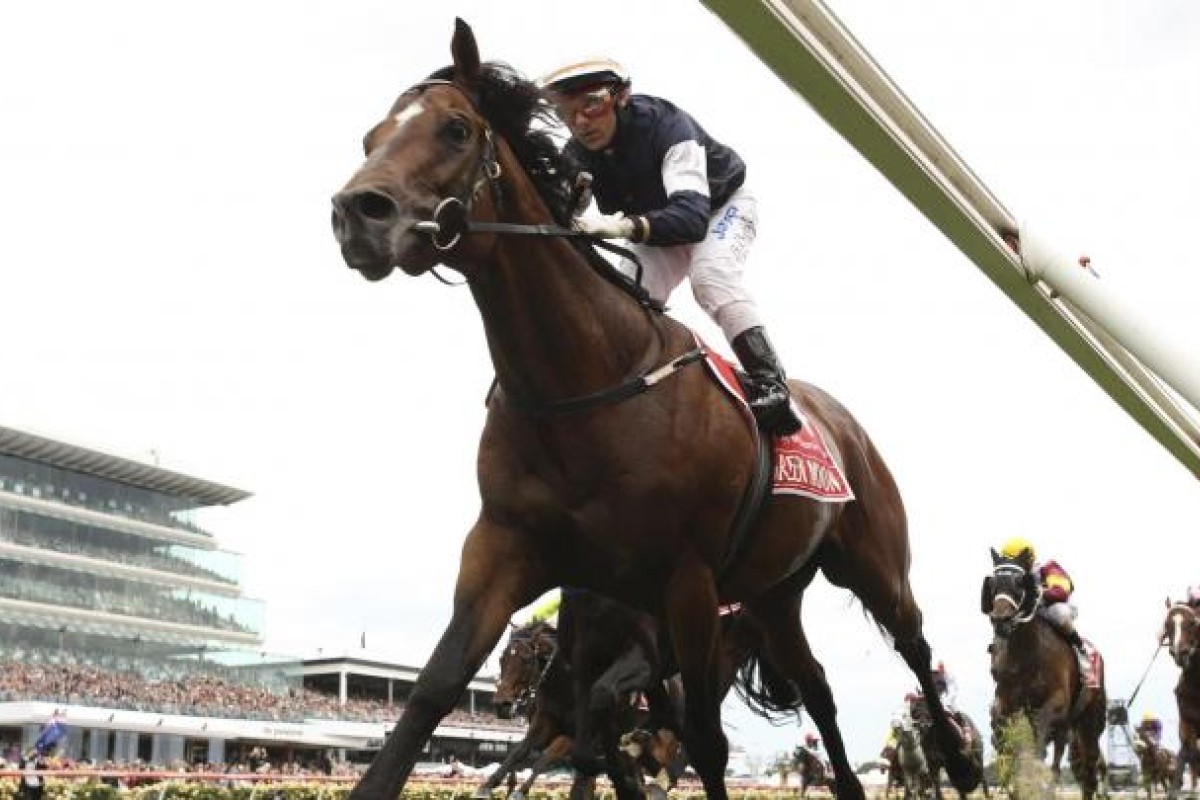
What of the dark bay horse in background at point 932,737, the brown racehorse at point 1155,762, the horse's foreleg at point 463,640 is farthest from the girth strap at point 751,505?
the brown racehorse at point 1155,762

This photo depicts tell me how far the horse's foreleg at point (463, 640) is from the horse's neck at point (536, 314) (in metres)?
0.50

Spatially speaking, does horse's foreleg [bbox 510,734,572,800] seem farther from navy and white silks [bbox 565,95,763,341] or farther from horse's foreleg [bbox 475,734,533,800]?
navy and white silks [bbox 565,95,763,341]

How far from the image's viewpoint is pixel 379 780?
3.67 m

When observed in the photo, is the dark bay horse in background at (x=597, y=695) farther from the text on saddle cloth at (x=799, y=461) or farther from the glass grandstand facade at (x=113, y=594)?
the glass grandstand facade at (x=113, y=594)

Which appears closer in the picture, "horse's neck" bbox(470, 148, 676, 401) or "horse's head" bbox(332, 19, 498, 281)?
"horse's head" bbox(332, 19, 498, 281)

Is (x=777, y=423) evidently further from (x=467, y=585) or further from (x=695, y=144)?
(x=467, y=585)

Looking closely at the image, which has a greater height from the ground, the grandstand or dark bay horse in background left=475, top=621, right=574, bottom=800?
the grandstand

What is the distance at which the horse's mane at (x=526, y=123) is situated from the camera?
4.39 m

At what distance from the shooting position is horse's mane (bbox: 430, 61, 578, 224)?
4387 millimetres

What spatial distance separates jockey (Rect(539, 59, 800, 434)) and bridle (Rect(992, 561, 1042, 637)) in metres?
9.08

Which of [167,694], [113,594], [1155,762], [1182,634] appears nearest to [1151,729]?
[1155,762]

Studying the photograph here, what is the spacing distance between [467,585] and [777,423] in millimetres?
1546

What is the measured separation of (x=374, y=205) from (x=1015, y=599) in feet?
37.2

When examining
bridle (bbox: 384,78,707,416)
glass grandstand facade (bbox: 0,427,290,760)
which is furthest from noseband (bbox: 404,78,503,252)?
glass grandstand facade (bbox: 0,427,290,760)
